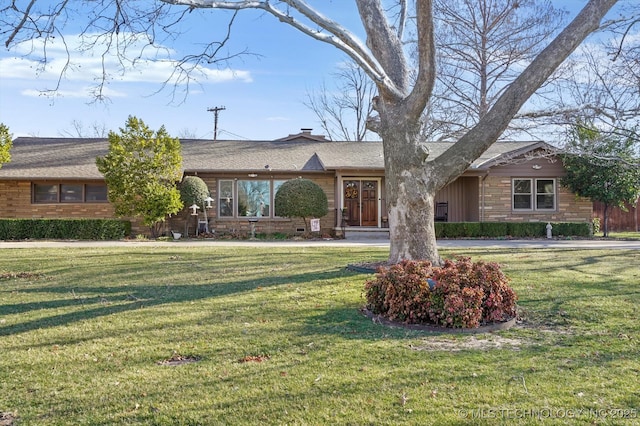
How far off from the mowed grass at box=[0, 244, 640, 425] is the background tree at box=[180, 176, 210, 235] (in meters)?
10.3

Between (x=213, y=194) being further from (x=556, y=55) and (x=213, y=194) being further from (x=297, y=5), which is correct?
(x=556, y=55)

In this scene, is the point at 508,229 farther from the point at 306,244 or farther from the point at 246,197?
the point at 246,197

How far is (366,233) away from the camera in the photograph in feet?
63.2

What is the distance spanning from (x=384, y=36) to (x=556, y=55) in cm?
323

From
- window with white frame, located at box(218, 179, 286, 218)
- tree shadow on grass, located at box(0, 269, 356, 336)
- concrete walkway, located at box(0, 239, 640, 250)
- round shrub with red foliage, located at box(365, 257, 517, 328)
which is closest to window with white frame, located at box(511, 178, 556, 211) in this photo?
concrete walkway, located at box(0, 239, 640, 250)

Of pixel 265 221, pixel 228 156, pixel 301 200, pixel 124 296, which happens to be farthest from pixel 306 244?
pixel 124 296

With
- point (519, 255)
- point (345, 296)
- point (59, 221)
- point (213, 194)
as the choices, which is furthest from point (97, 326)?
point (213, 194)

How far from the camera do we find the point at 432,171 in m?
8.31

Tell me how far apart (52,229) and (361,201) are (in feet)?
38.0

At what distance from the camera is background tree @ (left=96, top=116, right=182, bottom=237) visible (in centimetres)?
1733

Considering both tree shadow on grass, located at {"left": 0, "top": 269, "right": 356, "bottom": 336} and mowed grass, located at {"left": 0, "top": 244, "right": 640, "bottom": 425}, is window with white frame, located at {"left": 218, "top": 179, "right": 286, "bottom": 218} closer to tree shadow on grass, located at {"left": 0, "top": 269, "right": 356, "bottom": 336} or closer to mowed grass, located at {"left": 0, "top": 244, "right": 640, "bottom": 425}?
tree shadow on grass, located at {"left": 0, "top": 269, "right": 356, "bottom": 336}

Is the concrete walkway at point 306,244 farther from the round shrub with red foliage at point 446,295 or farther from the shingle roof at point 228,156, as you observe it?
the round shrub with red foliage at point 446,295

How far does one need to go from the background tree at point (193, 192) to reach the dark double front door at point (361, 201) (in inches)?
226

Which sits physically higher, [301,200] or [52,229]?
[301,200]
